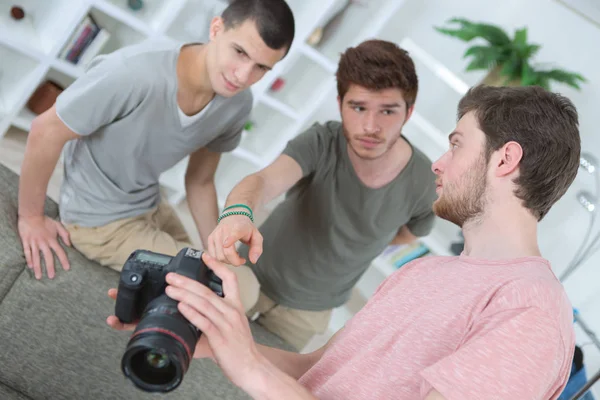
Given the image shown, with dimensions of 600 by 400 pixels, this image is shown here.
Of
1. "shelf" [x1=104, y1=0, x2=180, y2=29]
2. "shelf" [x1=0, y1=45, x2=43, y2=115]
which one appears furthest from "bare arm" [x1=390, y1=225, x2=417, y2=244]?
"shelf" [x1=0, y1=45, x2=43, y2=115]

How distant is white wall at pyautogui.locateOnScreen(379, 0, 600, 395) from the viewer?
8.83 ft

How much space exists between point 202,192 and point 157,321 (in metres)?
1.14

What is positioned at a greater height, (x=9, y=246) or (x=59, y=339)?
(x=9, y=246)

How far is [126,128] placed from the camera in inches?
56.1

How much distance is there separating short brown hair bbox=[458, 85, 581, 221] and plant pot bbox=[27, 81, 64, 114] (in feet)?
8.41

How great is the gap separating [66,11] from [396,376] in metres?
2.58

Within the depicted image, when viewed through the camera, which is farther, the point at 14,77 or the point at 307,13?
the point at 307,13

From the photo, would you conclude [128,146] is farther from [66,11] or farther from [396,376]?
[66,11]

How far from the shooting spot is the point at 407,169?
1.65 m

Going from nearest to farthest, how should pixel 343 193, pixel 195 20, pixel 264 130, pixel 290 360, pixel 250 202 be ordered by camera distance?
pixel 290 360
pixel 250 202
pixel 343 193
pixel 195 20
pixel 264 130

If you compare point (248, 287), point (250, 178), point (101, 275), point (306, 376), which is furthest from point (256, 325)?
point (306, 376)

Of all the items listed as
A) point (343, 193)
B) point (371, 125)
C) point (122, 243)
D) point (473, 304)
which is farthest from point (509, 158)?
point (122, 243)

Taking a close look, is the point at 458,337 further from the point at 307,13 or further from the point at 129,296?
the point at 307,13

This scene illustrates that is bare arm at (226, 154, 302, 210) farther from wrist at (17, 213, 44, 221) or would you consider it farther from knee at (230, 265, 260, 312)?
wrist at (17, 213, 44, 221)
